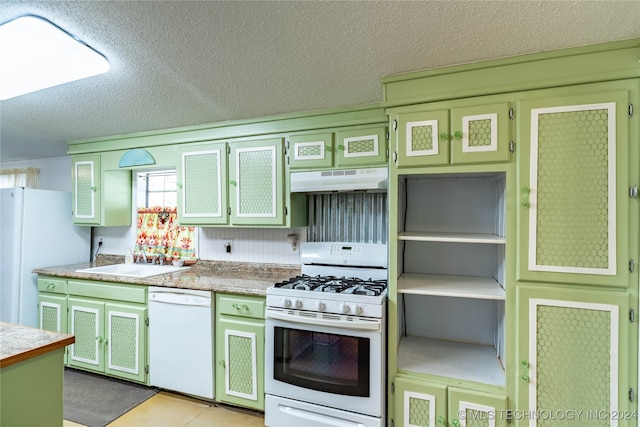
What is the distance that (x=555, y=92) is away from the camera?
1567mm

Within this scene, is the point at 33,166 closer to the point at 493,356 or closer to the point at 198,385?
the point at 198,385

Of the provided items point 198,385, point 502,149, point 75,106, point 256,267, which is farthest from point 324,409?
point 75,106

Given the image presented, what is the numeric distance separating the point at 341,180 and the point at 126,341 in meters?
2.20

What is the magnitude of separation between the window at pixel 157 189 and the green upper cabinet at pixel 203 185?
565 mm

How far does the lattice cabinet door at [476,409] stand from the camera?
1622mm

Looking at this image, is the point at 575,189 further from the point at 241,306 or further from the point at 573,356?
the point at 241,306

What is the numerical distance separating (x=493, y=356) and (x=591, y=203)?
108 centimetres

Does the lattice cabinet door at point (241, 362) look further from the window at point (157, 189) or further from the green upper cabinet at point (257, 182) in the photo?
the window at point (157, 189)

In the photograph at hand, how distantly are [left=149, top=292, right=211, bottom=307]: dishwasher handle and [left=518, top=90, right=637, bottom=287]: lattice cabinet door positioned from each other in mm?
2037

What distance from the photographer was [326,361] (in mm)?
1912

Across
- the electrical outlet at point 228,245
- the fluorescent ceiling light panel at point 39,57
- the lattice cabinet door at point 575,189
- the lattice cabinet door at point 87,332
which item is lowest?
the lattice cabinet door at point 87,332

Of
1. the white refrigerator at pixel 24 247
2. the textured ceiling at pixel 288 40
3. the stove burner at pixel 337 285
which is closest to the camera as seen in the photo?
the textured ceiling at pixel 288 40

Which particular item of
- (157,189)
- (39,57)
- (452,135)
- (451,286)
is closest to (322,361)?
(451,286)

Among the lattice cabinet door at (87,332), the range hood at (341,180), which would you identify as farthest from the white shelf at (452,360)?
the lattice cabinet door at (87,332)
